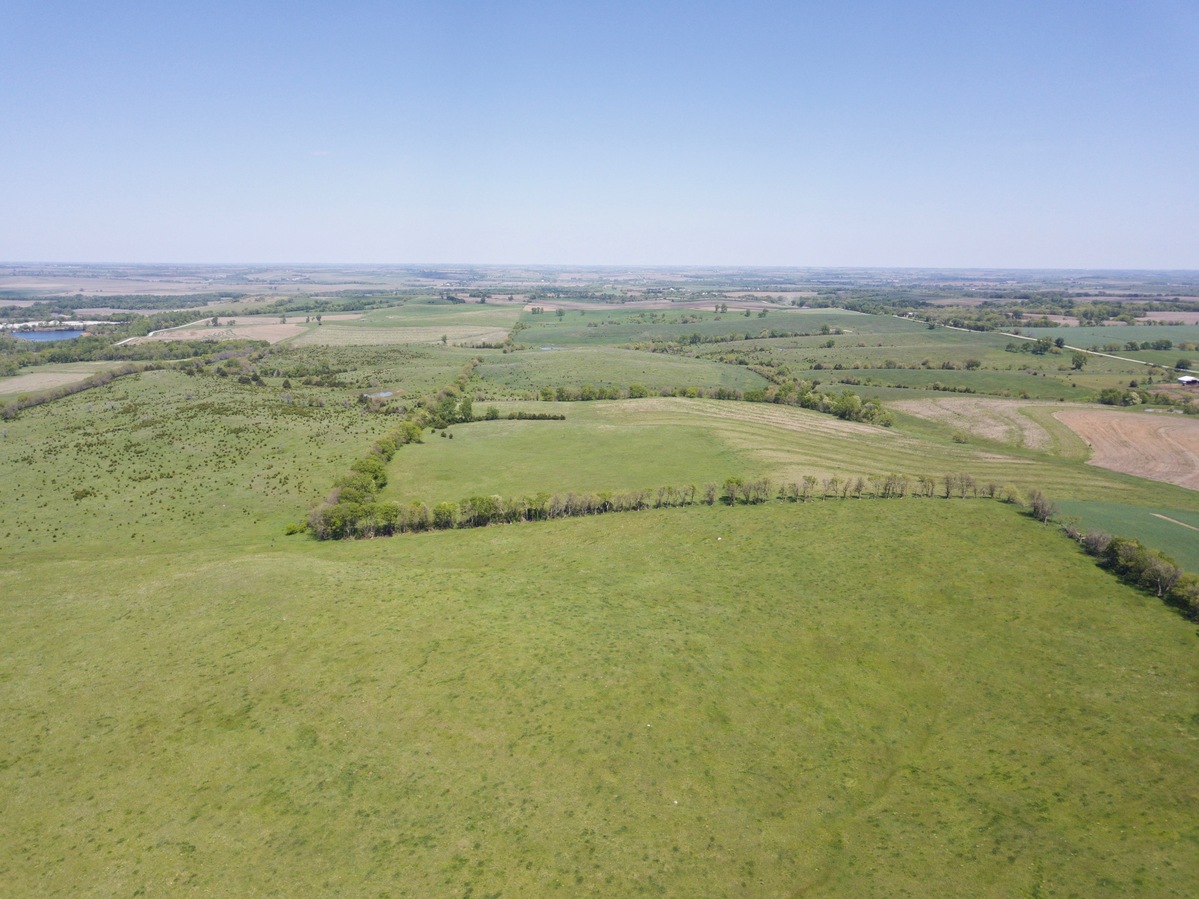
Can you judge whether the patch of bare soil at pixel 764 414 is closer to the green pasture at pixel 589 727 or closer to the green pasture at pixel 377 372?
the green pasture at pixel 589 727

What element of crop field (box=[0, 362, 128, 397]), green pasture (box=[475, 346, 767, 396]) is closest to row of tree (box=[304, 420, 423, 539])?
green pasture (box=[475, 346, 767, 396])

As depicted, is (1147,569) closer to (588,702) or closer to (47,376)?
(588,702)

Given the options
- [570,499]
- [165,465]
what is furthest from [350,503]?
[165,465]

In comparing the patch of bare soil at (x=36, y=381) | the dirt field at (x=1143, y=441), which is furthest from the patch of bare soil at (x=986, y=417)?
the patch of bare soil at (x=36, y=381)

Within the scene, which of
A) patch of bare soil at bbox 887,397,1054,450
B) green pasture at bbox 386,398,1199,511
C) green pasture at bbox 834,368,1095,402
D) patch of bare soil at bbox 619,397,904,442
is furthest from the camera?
green pasture at bbox 834,368,1095,402

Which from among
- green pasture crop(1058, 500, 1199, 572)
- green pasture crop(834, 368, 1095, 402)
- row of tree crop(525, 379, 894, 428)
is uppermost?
green pasture crop(834, 368, 1095, 402)

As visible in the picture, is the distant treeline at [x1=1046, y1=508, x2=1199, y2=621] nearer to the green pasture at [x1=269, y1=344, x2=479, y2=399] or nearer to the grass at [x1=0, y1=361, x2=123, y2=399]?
the green pasture at [x1=269, y1=344, x2=479, y2=399]

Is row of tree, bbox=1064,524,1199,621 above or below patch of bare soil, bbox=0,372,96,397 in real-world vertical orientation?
below
